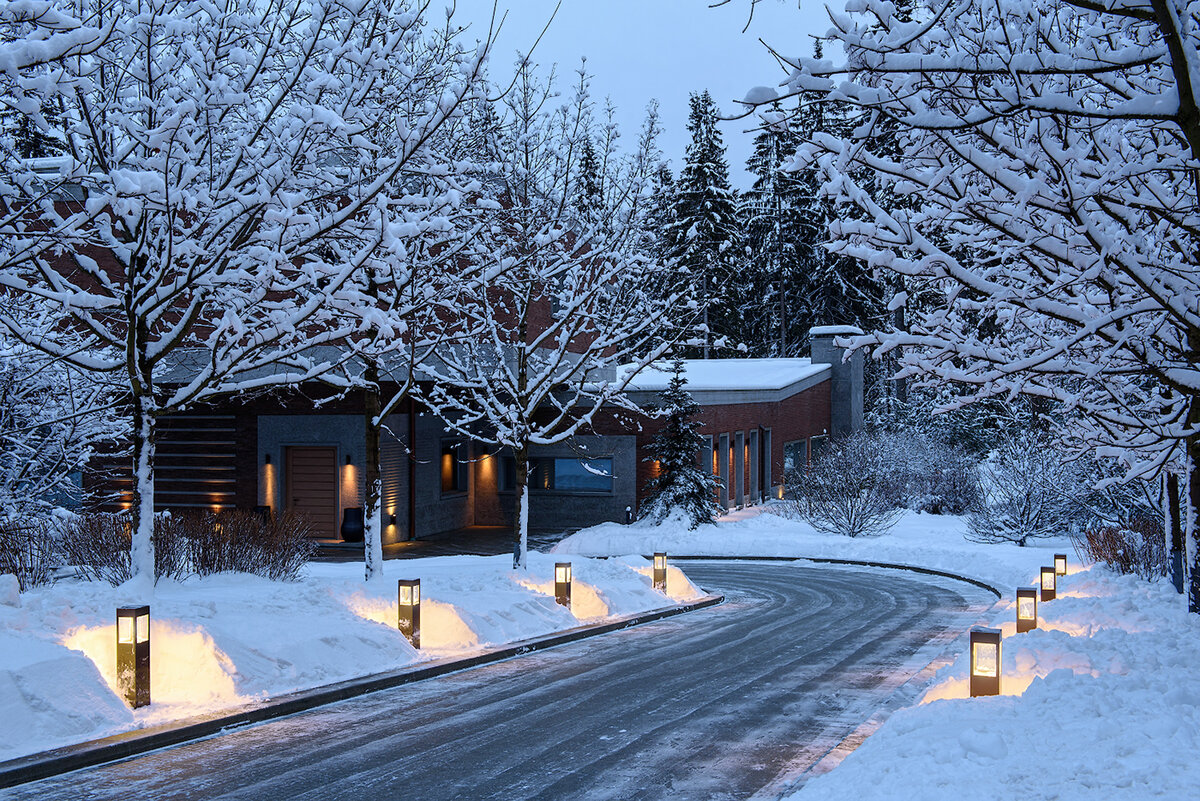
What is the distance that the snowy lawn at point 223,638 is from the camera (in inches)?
349

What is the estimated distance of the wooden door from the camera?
2875 centimetres

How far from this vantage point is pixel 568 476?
33625 millimetres

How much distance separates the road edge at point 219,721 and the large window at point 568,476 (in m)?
18.6

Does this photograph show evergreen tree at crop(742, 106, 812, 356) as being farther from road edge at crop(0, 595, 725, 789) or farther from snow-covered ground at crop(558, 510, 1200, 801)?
snow-covered ground at crop(558, 510, 1200, 801)

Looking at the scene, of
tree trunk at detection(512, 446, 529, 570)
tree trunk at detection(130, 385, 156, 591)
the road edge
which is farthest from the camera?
tree trunk at detection(512, 446, 529, 570)

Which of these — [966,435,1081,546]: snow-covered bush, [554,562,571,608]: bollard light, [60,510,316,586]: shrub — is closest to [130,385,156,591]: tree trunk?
[60,510,316,586]: shrub

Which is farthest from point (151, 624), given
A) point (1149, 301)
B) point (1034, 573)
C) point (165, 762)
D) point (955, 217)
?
point (1034, 573)

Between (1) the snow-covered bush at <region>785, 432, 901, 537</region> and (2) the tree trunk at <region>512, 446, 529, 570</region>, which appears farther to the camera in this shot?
(1) the snow-covered bush at <region>785, 432, 901, 537</region>

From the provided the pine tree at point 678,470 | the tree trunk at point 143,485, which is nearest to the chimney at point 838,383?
the pine tree at point 678,470

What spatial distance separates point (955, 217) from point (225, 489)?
24368 mm

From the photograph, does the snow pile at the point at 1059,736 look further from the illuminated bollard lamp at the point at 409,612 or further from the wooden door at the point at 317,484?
the wooden door at the point at 317,484

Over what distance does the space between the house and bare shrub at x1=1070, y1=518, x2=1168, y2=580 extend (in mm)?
10814

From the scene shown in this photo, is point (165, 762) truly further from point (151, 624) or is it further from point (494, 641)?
point (494, 641)

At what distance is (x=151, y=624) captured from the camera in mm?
10328
